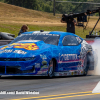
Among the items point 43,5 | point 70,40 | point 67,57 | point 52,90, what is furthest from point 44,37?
point 43,5

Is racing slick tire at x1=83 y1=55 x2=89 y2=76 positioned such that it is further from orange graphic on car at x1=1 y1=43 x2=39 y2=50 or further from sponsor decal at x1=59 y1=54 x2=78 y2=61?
orange graphic on car at x1=1 y1=43 x2=39 y2=50

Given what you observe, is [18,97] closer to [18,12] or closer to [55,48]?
[55,48]

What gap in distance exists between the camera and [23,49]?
1020 cm

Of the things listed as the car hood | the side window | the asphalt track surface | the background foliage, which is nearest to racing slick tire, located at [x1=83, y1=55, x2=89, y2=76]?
the side window

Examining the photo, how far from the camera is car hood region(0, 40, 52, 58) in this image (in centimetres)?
1002

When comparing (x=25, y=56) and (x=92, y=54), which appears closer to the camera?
(x=25, y=56)

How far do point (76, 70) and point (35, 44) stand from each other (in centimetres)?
164

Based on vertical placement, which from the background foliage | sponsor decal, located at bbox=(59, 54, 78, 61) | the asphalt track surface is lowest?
the asphalt track surface

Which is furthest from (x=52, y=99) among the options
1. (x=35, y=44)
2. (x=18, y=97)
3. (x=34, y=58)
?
(x=35, y=44)

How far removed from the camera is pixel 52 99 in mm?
6676

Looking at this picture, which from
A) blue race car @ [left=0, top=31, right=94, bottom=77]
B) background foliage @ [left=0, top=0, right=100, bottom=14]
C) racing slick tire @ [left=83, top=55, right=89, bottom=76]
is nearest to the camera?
blue race car @ [left=0, top=31, right=94, bottom=77]

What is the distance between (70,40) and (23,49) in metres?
1.95

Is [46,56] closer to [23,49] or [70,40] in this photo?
[23,49]

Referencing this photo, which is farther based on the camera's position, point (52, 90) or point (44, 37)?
point (44, 37)
